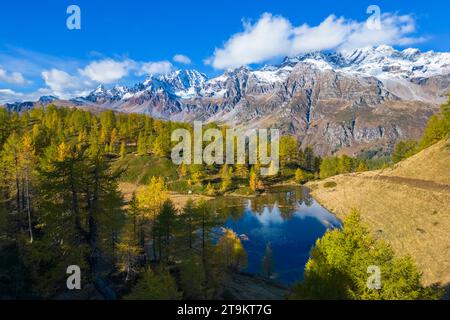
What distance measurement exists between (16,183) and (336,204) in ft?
270

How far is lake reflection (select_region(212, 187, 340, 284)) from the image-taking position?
66688 millimetres

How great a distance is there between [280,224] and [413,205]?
33.7m

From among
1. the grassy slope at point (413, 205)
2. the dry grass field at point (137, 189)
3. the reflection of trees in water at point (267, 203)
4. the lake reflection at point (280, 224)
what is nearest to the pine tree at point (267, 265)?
the lake reflection at point (280, 224)

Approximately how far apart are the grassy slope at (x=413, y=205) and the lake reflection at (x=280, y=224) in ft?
25.1

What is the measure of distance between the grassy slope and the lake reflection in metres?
7.66

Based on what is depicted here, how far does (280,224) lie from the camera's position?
3536 inches

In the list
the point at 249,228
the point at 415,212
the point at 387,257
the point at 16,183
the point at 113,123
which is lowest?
the point at 249,228

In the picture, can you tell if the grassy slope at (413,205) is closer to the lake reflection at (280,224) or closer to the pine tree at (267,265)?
the lake reflection at (280,224)

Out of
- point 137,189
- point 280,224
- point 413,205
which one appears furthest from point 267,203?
point 413,205

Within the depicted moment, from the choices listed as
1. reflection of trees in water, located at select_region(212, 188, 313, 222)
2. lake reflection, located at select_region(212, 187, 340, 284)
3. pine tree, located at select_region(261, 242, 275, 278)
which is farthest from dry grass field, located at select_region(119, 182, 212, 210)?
pine tree, located at select_region(261, 242, 275, 278)
